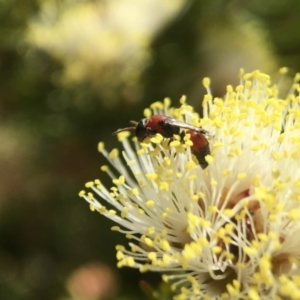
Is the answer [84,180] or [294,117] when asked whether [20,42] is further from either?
[294,117]

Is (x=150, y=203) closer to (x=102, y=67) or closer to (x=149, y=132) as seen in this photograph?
(x=149, y=132)

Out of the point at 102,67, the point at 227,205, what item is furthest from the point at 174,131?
the point at 102,67

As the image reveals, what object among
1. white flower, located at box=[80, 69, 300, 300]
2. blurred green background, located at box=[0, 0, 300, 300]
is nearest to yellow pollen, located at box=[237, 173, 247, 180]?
white flower, located at box=[80, 69, 300, 300]

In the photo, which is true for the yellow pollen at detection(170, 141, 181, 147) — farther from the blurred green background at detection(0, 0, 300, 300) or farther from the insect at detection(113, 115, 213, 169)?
the blurred green background at detection(0, 0, 300, 300)

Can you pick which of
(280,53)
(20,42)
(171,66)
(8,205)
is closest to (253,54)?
(280,53)

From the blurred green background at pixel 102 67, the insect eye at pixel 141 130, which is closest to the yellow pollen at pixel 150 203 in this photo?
the insect eye at pixel 141 130
